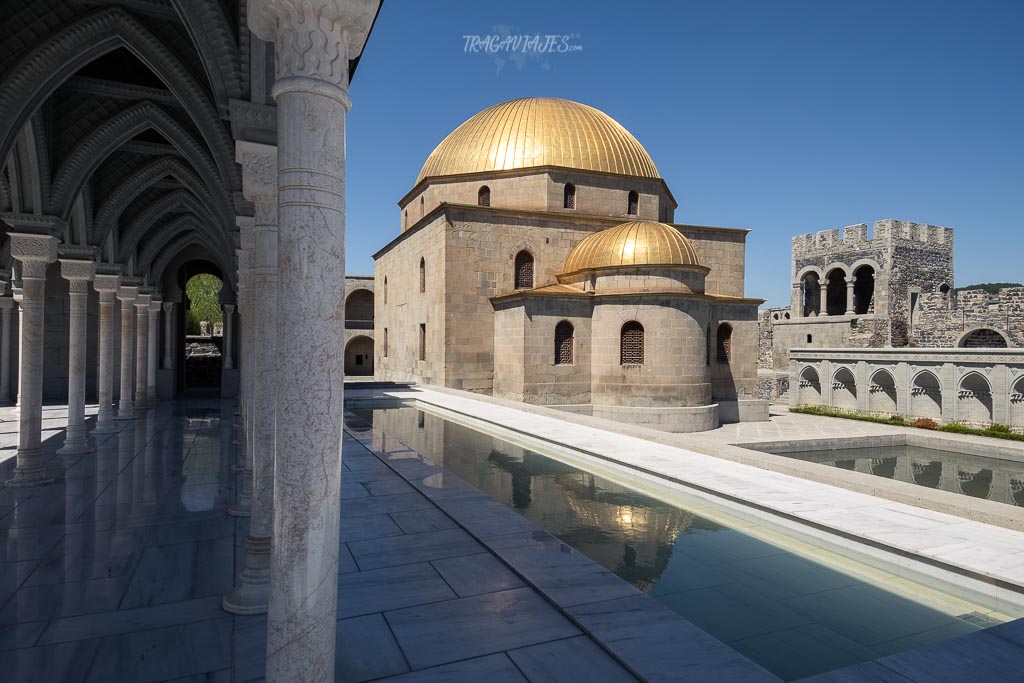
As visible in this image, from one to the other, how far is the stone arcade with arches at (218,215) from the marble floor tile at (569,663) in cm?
103

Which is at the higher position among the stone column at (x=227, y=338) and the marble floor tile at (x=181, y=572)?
the stone column at (x=227, y=338)

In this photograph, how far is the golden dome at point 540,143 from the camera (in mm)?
21344

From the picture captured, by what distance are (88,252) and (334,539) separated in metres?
9.99

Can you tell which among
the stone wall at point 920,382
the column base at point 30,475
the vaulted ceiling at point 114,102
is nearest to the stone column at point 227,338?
the vaulted ceiling at point 114,102

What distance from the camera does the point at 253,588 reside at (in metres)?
3.69

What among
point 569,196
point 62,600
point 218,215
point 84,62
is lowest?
point 62,600

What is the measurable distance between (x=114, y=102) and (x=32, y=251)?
2.30 m

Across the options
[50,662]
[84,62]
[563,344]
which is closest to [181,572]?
[50,662]

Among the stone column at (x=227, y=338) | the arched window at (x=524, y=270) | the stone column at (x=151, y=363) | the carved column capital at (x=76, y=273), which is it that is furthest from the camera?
the arched window at (x=524, y=270)

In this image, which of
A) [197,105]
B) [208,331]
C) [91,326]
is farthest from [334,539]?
[208,331]

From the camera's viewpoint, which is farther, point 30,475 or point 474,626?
point 30,475

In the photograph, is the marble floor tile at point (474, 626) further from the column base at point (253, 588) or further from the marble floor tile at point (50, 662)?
the marble floor tile at point (50, 662)

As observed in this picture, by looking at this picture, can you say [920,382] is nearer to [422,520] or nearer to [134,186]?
[422,520]

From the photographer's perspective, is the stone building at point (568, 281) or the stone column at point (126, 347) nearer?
the stone column at point (126, 347)
